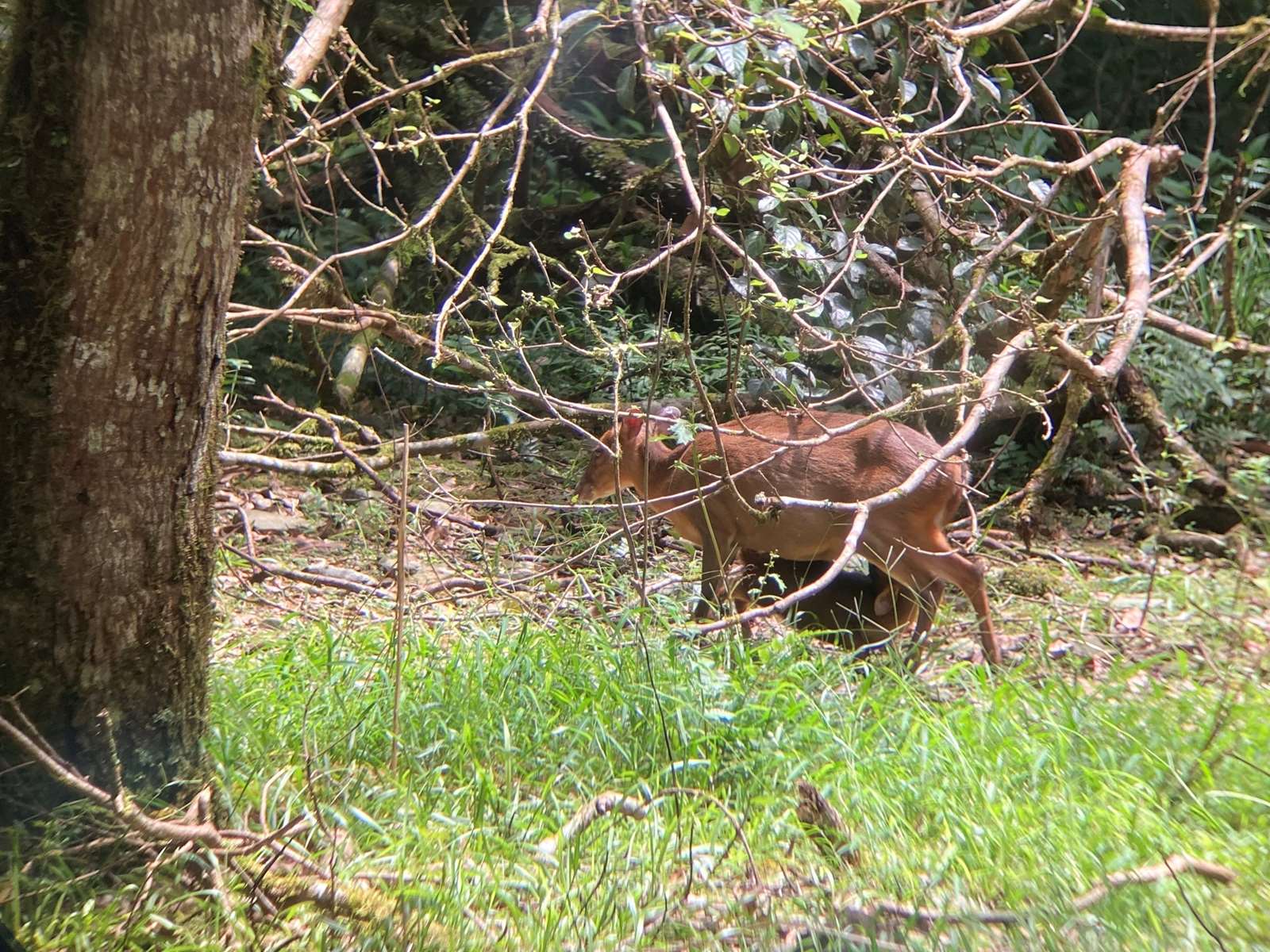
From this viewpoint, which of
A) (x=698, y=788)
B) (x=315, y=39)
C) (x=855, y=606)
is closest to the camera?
(x=698, y=788)

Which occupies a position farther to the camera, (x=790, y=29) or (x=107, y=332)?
(x=790, y=29)

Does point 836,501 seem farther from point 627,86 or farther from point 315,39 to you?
point 315,39

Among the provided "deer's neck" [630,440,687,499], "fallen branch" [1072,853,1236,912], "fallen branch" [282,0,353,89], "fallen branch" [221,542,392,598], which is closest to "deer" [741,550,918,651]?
"deer's neck" [630,440,687,499]

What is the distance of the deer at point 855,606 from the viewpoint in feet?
17.2

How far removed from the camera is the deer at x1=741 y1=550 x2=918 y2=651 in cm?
525

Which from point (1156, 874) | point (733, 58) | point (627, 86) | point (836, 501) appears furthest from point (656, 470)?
point (1156, 874)

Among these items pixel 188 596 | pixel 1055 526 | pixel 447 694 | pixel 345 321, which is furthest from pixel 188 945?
pixel 1055 526

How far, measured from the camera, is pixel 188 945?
2.43 meters

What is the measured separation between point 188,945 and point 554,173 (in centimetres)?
759

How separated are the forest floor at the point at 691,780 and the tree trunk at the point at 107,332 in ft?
1.19

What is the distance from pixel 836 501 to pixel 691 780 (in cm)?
266

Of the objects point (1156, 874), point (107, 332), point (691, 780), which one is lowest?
point (691, 780)

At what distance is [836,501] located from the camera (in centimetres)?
573

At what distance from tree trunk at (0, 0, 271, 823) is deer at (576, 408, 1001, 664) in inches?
110
